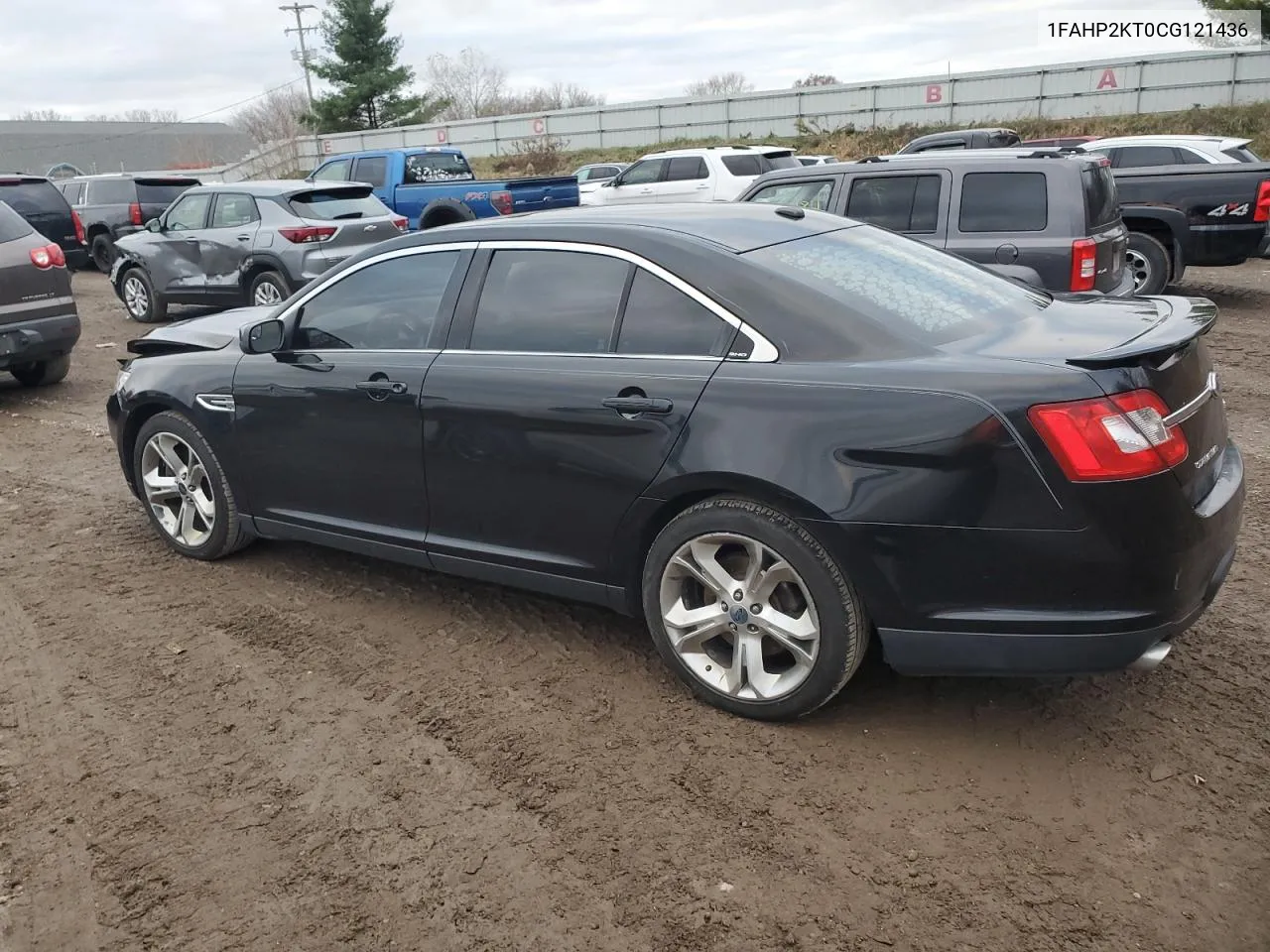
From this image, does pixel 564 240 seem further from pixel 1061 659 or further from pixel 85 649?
pixel 85 649

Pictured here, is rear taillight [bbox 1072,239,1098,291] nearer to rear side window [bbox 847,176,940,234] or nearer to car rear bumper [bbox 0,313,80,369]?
rear side window [bbox 847,176,940,234]

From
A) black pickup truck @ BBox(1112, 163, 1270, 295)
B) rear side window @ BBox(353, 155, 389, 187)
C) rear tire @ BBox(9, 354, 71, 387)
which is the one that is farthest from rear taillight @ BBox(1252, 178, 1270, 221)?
rear side window @ BBox(353, 155, 389, 187)

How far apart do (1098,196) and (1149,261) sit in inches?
128

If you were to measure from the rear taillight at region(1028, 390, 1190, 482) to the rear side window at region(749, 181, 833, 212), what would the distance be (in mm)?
6070

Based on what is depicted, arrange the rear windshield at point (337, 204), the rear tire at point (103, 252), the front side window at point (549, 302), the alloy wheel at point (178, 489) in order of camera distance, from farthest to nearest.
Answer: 1. the rear tire at point (103, 252)
2. the rear windshield at point (337, 204)
3. the alloy wheel at point (178, 489)
4. the front side window at point (549, 302)

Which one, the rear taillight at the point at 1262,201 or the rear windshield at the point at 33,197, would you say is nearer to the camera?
the rear taillight at the point at 1262,201

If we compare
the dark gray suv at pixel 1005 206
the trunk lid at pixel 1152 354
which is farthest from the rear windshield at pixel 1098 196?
the trunk lid at pixel 1152 354

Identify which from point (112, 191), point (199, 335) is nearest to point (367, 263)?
point (199, 335)

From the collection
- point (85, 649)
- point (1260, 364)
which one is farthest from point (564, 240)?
point (1260, 364)

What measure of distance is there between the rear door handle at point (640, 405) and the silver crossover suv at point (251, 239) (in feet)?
28.6

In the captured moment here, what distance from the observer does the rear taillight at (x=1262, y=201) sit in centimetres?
1051

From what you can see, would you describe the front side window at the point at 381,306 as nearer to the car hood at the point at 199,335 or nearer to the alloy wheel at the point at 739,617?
the car hood at the point at 199,335

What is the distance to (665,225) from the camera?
152 inches

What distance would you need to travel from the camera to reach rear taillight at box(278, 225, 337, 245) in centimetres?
1168
